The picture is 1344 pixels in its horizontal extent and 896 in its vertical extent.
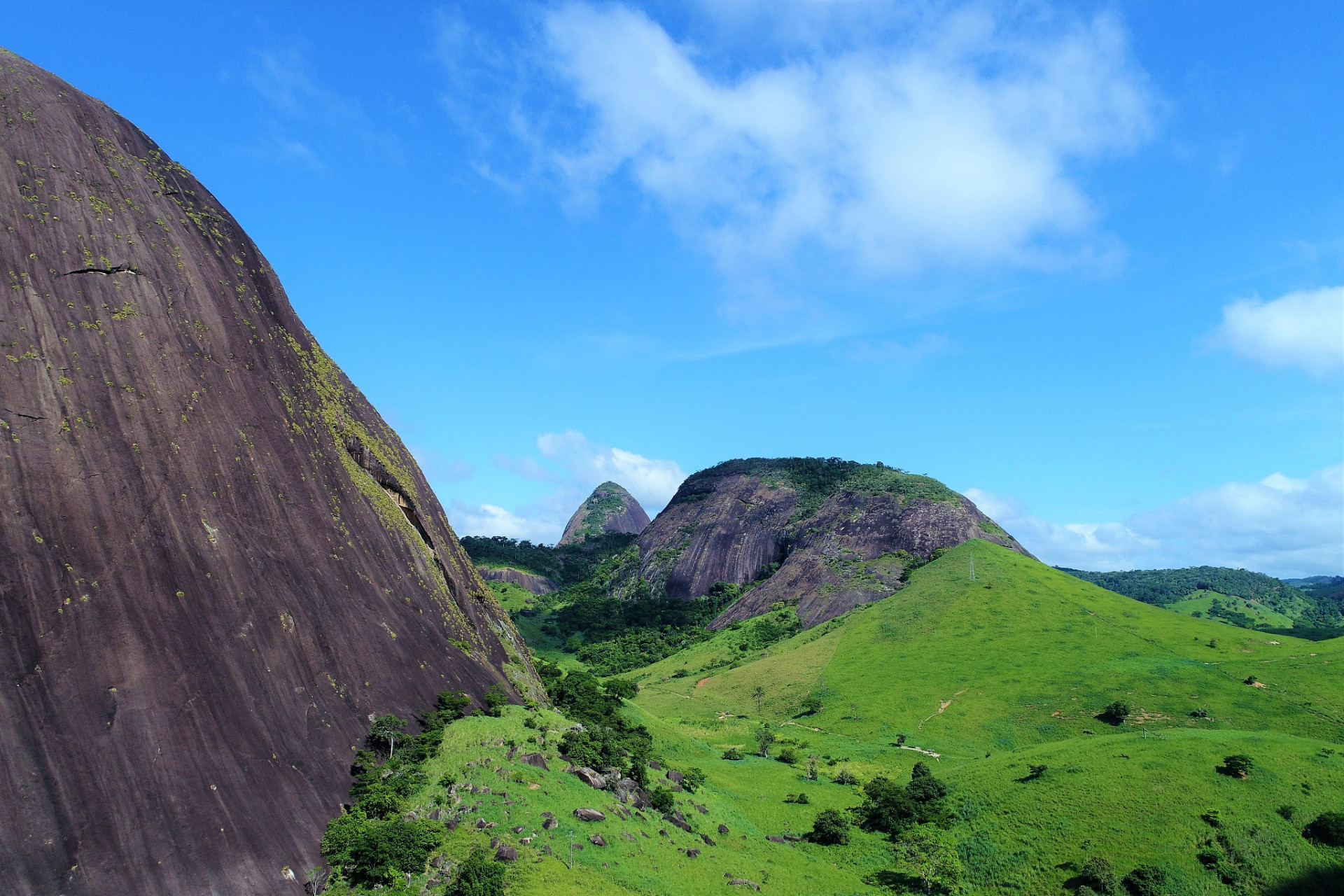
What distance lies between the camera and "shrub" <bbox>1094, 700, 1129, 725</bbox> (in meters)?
82.0

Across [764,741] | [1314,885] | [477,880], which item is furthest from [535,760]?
[1314,885]

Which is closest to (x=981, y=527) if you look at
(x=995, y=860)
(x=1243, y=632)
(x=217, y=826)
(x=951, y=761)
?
(x=1243, y=632)

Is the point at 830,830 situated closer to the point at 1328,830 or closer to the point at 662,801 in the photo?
the point at 662,801

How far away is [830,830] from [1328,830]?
32.4 m

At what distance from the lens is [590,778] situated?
4978 centimetres

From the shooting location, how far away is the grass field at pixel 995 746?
4538 cm

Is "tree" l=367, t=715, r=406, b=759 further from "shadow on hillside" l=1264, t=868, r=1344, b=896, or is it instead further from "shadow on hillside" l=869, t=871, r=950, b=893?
"shadow on hillside" l=1264, t=868, r=1344, b=896

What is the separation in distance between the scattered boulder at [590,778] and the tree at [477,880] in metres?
13.2

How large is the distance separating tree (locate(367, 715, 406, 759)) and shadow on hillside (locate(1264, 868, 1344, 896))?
54.2m

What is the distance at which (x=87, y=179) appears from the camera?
147ft

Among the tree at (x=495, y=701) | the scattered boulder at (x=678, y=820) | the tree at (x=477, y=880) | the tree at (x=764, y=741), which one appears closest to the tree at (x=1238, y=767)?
the scattered boulder at (x=678, y=820)

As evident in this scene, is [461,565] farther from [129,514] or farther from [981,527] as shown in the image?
[981,527]

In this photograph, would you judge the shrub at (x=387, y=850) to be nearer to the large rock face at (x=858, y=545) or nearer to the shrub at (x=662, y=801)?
the shrub at (x=662, y=801)

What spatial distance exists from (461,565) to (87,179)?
4125cm
